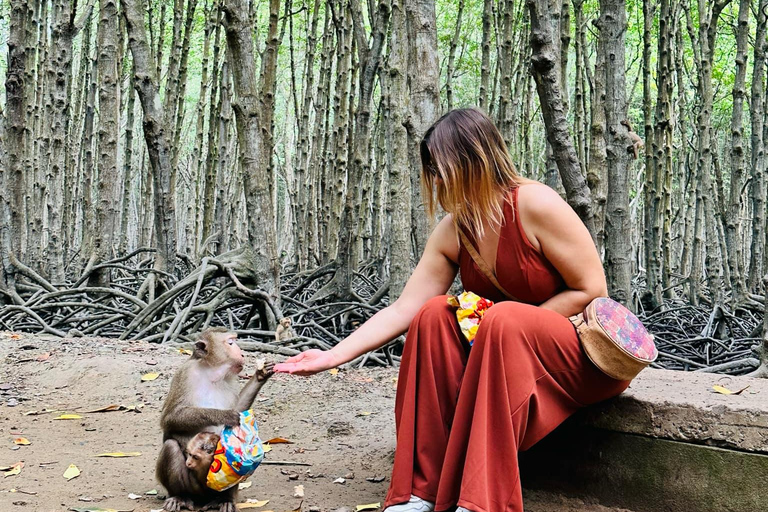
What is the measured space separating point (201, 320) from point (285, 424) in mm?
2115

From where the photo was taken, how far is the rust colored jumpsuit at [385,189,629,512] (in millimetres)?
2088

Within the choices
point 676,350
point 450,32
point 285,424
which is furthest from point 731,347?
point 450,32

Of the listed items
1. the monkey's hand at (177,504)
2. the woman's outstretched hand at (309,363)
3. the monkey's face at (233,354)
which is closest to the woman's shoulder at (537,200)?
the woman's outstretched hand at (309,363)

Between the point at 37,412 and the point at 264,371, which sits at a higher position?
the point at 264,371

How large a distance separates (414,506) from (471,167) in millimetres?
1116

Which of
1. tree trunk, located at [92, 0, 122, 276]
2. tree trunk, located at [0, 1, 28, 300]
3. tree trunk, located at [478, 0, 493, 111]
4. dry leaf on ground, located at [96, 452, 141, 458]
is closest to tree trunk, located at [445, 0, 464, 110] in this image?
tree trunk, located at [478, 0, 493, 111]

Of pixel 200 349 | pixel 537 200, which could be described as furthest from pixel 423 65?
pixel 200 349

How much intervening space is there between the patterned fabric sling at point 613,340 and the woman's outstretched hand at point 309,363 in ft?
2.72

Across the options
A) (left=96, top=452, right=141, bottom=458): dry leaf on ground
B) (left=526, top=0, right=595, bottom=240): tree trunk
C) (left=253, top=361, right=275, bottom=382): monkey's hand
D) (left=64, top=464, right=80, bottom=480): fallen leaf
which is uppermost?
(left=526, top=0, right=595, bottom=240): tree trunk

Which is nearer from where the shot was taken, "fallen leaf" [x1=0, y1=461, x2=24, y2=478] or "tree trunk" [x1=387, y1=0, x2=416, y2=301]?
"fallen leaf" [x1=0, y1=461, x2=24, y2=478]

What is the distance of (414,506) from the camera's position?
2262mm

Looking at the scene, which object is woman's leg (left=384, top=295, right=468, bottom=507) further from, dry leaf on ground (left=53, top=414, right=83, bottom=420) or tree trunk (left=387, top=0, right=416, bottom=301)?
tree trunk (left=387, top=0, right=416, bottom=301)

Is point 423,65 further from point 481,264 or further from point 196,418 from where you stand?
point 196,418

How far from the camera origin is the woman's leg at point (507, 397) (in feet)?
6.79
